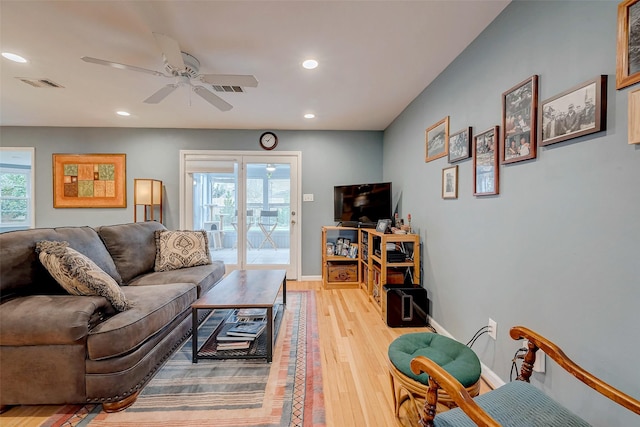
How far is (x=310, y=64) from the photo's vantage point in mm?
2254

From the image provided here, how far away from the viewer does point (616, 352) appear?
1.04 meters

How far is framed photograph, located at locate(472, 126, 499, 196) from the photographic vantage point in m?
1.71

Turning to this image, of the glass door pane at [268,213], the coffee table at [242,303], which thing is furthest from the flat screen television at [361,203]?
the coffee table at [242,303]

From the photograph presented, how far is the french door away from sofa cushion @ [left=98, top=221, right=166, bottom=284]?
4.50 feet

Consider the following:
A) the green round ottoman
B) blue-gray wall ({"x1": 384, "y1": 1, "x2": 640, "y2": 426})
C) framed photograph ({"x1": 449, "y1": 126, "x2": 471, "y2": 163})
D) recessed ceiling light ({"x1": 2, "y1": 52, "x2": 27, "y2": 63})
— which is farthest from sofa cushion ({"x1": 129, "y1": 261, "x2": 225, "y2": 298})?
framed photograph ({"x1": 449, "y1": 126, "x2": 471, "y2": 163})

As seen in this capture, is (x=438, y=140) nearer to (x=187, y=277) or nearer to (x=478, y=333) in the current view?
(x=478, y=333)

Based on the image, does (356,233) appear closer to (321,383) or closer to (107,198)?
(321,383)

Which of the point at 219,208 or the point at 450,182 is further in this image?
the point at 219,208

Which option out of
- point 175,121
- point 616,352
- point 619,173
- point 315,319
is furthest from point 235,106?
point 616,352

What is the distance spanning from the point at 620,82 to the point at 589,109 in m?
0.13

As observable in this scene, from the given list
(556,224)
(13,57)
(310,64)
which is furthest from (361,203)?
(13,57)

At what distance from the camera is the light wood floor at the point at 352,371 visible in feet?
4.82

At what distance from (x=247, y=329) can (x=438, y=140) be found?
2.36 meters

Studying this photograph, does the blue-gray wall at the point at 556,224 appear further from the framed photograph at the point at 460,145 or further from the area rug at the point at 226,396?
the area rug at the point at 226,396
